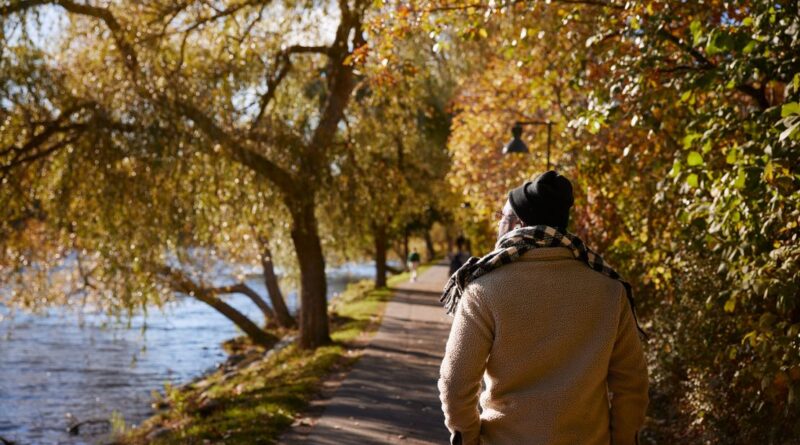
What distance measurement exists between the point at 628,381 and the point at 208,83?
31.4 ft

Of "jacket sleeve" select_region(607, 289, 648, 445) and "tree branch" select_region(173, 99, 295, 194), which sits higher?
"tree branch" select_region(173, 99, 295, 194)

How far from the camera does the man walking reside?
3203 millimetres

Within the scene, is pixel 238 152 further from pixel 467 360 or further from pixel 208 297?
pixel 467 360

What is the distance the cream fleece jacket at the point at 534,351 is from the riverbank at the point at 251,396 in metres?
5.92

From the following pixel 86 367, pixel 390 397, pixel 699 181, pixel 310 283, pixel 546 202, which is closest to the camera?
pixel 546 202

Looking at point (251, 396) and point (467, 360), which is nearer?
point (467, 360)

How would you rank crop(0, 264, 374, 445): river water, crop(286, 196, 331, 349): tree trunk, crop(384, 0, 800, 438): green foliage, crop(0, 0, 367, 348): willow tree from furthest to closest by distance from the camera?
crop(286, 196, 331, 349): tree trunk
crop(0, 264, 374, 445): river water
crop(0, 0, 367, 348): willow tree
crop(384, 0, 800, 438): green foliage

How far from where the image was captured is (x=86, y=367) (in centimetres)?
2050

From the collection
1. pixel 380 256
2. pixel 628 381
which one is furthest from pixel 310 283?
pixel 380 256

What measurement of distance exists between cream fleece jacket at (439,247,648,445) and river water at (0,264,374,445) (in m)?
8.60

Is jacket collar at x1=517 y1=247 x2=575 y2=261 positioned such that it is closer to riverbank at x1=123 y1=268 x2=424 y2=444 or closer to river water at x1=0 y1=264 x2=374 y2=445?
riverbank at x1=123 y1=268 x2=424 y2=444

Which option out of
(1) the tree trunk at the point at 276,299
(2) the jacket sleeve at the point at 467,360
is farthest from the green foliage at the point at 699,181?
(1) the tree trunk at the point at 276,299

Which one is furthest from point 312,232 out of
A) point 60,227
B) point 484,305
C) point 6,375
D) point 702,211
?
point 484,305

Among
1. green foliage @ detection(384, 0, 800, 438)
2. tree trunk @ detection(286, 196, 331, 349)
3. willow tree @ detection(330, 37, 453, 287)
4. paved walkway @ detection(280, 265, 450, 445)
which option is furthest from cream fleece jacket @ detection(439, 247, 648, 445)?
tree trunk @ detection(286, 196, 331, 349)
